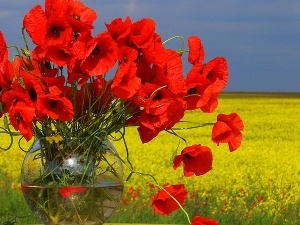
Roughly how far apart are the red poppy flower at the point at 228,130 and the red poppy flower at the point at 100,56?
35cm

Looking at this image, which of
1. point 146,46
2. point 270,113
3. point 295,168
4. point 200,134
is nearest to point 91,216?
point 146,46

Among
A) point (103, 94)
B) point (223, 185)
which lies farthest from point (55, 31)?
point (223, 185)

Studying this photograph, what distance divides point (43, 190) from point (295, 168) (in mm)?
5370

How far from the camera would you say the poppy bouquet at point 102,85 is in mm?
2084

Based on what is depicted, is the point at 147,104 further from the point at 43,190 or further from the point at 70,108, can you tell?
the point at 43,190

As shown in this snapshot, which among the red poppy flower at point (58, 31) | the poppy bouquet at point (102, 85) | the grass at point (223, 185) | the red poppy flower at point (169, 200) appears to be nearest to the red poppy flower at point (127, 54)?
the poppy bouquet at point (102, 85)

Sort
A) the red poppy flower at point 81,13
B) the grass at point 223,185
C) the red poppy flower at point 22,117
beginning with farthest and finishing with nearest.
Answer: the grass at point 223,185 → the red poppy flower at point 81,13 → the red poppy flower at point 22,117

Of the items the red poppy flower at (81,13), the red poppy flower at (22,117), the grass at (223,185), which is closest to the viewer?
the red poppy flower at (22,117)

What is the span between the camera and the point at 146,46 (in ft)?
7.00

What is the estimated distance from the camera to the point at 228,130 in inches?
86.5

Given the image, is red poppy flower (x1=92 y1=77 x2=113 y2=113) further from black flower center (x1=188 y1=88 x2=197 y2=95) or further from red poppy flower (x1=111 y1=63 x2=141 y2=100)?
black flower center (x1=188 y1=88 x2=197 y2=95)

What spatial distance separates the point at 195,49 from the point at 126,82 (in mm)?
281

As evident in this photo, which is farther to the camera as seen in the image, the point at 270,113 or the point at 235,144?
the point at 270,113

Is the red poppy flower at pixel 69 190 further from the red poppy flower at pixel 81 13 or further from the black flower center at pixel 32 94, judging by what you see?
the red poppy flower at pixel 81 13
